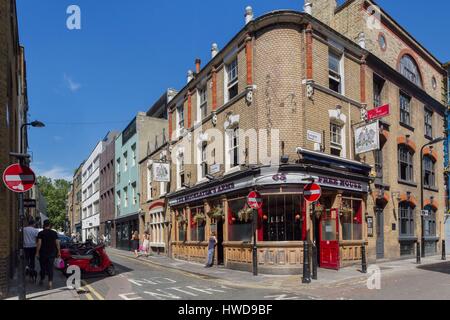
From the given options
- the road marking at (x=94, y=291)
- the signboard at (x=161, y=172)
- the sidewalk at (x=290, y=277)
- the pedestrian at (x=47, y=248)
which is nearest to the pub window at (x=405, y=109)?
the sidewalk at (x=290, y=277)

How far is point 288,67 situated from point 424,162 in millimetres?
13977

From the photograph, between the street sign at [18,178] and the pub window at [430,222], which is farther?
the pub window at [430,222]

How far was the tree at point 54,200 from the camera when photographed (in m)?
94.3

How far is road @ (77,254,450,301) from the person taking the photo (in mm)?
10984

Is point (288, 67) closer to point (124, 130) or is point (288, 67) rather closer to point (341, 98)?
point (341, 98)

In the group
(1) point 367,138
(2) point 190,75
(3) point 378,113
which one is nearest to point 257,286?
(1) point 367,138

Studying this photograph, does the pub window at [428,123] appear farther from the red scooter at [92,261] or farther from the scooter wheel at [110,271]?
the red scooter at [92,261]

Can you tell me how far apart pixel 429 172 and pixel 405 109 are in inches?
204

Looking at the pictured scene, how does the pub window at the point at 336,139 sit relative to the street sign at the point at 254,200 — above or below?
above

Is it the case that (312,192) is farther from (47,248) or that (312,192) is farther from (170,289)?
(47,248)

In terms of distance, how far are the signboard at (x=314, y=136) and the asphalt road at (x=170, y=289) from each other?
674 centimetres

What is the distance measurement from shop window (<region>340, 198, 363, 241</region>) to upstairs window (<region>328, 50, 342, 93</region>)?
5180mm

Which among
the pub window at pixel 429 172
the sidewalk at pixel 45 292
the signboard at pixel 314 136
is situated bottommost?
the sidewalk at pixel 45 292
